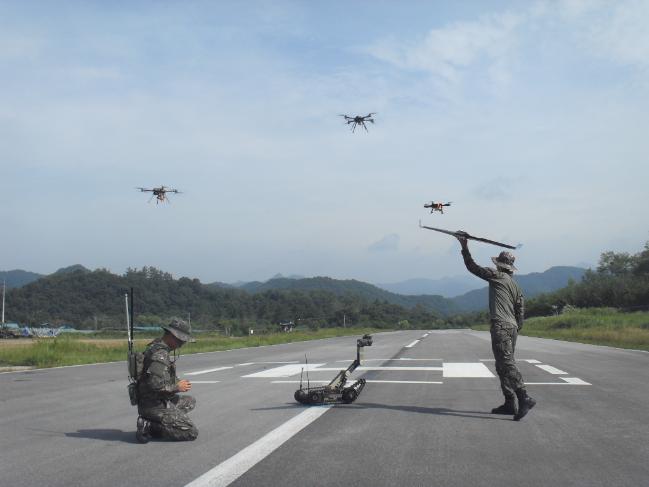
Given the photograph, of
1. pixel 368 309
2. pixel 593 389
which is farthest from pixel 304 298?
pixel 593 389

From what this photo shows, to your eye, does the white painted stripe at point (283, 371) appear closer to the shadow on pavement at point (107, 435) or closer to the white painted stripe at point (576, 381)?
the white painted stripe at point (576, 381)

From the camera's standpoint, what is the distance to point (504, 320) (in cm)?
770

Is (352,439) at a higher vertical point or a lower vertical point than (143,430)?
lower

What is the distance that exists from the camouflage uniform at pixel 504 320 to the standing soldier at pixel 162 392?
3.46 m

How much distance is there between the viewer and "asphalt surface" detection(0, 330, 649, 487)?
4.99m

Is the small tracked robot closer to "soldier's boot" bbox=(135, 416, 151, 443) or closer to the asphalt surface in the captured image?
the asphalt surface

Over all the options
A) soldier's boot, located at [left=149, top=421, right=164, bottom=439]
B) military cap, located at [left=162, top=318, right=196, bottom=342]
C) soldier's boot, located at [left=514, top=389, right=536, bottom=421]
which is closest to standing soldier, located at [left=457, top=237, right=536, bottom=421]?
soldier's boot, located at [left=514, top=389, right=536, bottom=421]

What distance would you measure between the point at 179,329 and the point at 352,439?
196 centimetres

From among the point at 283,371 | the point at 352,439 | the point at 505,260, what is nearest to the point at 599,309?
the point at 283,371

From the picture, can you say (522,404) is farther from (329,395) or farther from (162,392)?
(162,392)

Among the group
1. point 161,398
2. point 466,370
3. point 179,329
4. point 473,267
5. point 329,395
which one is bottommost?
point 466,370

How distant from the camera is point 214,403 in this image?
9.06 metres

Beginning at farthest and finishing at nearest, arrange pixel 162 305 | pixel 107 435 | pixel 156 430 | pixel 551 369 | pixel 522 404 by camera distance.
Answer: pixel 162 305 < pixel 551 369 < pixel 522 404 < pixel 107 435 < pixel 156 430

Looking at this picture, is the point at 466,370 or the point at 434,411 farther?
the point at 466,370
